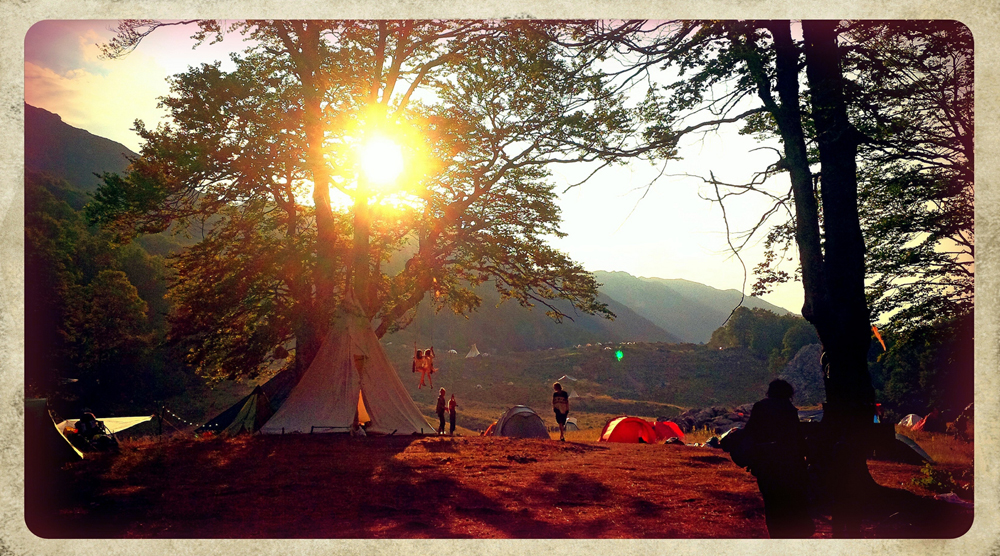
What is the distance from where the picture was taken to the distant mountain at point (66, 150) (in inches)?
255

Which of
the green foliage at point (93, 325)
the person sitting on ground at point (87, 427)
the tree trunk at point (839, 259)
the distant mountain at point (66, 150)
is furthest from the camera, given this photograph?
the green foliage at point (93, 325)

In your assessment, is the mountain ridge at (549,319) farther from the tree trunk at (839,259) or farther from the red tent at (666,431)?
the tree trunk at (839,259)

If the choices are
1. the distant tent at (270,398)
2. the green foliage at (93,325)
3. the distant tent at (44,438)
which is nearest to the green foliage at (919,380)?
the distant tent at (270,398)

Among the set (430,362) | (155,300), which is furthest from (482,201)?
(155,300)

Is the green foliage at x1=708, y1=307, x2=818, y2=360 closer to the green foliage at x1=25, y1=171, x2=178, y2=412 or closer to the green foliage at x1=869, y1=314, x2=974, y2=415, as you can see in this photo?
the green foliage at x1=869, y1=314, x2=974, y2=415

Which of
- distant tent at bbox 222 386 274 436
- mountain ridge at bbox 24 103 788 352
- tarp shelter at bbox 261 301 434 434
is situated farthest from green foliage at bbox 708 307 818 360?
distant tent at bbox 222 386 274 436

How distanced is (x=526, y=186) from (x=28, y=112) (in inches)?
472

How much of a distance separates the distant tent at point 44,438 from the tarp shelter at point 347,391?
522 centimetres

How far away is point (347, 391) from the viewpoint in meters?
14.9

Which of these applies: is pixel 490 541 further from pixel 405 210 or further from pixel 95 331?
pixel 95 331

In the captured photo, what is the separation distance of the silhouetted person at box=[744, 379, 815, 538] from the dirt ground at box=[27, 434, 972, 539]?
1.24 meters

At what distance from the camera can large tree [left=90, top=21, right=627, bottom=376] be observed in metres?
12.9

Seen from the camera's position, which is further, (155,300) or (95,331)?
(155,300)

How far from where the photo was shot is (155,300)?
40.7 metres
